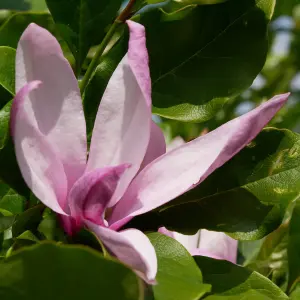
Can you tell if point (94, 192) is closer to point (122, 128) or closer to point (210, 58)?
point (122, 128)

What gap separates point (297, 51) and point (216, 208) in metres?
1.31

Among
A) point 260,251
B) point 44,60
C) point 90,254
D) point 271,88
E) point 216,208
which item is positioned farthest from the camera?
point 271,88

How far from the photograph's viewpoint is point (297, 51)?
189cm

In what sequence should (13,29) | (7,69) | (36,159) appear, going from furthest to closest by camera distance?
(13,29) → (7,69) → (36,159)

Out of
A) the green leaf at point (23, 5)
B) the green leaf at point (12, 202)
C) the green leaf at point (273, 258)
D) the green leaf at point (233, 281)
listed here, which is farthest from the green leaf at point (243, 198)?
the green leaf at point (23, 5)

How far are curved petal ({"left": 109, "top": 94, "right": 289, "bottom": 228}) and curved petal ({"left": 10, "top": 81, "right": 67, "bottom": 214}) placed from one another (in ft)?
0.21

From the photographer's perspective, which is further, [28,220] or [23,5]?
[23,5]

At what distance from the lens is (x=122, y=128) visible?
60 cm

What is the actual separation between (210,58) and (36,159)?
271 millimetres

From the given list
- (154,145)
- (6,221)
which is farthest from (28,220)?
(154,145)

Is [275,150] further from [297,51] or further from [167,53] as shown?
[297,51]

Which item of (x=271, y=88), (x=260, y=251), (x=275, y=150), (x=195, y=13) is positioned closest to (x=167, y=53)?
(x=195, y=13)

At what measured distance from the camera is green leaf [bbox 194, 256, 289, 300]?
0.64 metres

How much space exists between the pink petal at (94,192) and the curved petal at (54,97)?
0.04m
